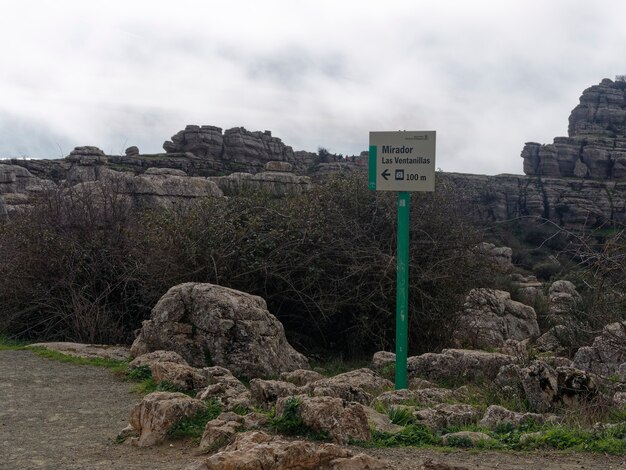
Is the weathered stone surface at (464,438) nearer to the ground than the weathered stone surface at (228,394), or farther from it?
nearer to the ground

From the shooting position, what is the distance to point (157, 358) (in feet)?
27.0

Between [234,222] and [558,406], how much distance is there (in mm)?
7053

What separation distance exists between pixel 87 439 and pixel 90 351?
407 centimetres

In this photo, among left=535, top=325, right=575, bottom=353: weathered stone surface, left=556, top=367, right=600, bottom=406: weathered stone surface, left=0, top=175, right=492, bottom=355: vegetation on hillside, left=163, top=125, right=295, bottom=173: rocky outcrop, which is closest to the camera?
left=556, top=367, right=600, bottom=406: weathered stone surface

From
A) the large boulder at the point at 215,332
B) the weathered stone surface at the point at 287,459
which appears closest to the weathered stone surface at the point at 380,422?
the weathered stone surface at the point at 287,459

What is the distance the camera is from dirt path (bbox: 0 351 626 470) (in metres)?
4.79

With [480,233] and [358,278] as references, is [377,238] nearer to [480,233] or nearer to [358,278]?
[358,278]

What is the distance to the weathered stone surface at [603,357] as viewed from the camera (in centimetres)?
895

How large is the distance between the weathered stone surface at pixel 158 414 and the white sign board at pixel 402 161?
3380 mm

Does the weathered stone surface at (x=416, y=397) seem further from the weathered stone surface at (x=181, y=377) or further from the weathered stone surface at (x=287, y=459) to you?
the weathered stone surface at (x=287, y=459)

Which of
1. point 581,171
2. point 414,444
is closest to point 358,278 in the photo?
point 414,444

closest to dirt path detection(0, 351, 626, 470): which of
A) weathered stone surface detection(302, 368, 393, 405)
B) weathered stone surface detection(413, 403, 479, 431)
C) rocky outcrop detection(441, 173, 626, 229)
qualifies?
weathered stone surface detection(413, 403, 479, 431)

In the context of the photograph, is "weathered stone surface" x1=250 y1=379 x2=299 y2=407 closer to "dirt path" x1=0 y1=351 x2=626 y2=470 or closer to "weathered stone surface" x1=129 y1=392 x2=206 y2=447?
"weathered stone surface" x1=129 y1=392 x2=206 y2=447

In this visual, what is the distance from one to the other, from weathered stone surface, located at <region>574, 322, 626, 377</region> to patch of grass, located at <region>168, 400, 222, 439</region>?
5241 millimetres
